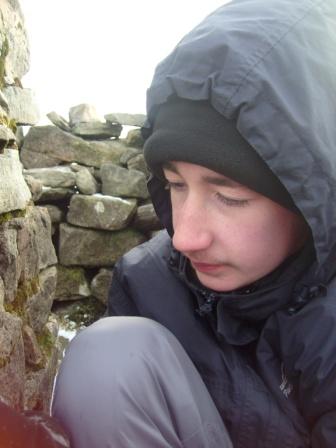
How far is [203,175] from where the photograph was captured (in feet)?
4.22

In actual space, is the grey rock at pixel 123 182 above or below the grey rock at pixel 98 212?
above

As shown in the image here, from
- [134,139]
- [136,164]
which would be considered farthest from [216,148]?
[134,139]

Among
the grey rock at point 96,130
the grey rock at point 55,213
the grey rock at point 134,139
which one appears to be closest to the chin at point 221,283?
the grey rock at point 55,213

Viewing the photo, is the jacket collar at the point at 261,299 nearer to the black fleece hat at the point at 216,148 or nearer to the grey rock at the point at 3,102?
the black fleece hat at the point at 216,148

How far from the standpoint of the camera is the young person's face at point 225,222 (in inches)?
51.2

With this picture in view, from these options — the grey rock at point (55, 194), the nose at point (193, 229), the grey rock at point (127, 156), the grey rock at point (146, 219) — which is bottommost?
the grey rock at point (146, 219)

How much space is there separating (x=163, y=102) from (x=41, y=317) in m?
1.43

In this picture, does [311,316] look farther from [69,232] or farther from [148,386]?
[69,232]

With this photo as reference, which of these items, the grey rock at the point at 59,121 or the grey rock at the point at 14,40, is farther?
the grey rock at the point at 59,121

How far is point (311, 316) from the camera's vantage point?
136 cm

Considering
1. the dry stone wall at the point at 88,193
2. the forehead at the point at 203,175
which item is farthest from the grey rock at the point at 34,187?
the dry stone wall at the point at 88,193

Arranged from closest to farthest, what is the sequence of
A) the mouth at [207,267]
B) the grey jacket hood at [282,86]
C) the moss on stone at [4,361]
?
1. the grey jacket hood at [282,86]
2. the mouth at [207,267]
3. the moss on stone at [4,361]

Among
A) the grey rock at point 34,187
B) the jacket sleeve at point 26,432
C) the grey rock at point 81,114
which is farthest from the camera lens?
the grey rock at point 81,114

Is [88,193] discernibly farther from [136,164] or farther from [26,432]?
[26,432]
